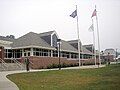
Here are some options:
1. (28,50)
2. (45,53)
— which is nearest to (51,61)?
(45,53)

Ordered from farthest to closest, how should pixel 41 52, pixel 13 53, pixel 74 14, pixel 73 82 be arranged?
pixel 13 53 < pixel 41 52 < pixel 74 14 < pixel 73 82

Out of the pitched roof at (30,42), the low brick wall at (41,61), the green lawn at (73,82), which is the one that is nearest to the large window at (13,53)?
the pitched roof at (30,42)

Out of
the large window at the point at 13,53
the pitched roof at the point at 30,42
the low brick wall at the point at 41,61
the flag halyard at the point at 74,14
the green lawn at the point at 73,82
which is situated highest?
the flag halyard at the point at 74,14

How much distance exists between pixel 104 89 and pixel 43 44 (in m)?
36.2

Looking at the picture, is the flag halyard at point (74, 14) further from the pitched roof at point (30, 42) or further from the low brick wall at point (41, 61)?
the low brick wall at point (41, 61)

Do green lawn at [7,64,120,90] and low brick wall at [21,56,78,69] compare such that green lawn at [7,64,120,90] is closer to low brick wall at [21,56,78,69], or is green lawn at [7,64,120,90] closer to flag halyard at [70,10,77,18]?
flag halyard at [70,10,77,18]

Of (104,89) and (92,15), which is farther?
(92,15)

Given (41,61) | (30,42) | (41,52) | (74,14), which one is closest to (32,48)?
(30,42)

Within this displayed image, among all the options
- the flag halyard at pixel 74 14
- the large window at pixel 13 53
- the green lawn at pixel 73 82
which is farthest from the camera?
the large window at pixel 13 53

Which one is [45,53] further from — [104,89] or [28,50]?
[104,89]

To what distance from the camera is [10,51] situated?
47812 millimetres

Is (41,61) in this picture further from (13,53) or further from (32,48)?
(13,53)

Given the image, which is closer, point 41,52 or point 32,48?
point 32,48

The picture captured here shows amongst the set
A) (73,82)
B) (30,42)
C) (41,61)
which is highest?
(30,42)
